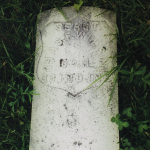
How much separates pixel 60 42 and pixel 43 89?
45 centimetres

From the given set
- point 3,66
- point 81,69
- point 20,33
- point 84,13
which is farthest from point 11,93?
point 84,13

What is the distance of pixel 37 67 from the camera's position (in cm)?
162

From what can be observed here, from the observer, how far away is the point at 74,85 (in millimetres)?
1563

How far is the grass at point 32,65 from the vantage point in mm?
1652

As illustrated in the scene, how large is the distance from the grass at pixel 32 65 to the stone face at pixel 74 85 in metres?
0.14

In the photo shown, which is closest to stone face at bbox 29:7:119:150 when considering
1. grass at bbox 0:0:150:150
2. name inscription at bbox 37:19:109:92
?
name inscription at bbox 37:19:109:92

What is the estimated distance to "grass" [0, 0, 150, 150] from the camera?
165cm

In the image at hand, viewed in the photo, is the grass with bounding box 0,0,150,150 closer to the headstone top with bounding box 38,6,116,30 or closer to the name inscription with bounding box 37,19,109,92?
the headstone top with bounding box 38,6,116,30

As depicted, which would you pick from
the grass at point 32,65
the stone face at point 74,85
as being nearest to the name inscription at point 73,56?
the stone face at point 74,85

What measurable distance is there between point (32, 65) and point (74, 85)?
487mm

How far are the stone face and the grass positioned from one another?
139mm

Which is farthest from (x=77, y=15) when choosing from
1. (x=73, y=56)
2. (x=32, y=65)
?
(x=32, y=65)

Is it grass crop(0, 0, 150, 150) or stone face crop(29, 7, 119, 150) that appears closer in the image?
stone face crop(29, 7, 119, 150)

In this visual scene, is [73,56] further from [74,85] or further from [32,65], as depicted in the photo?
[32,65]
